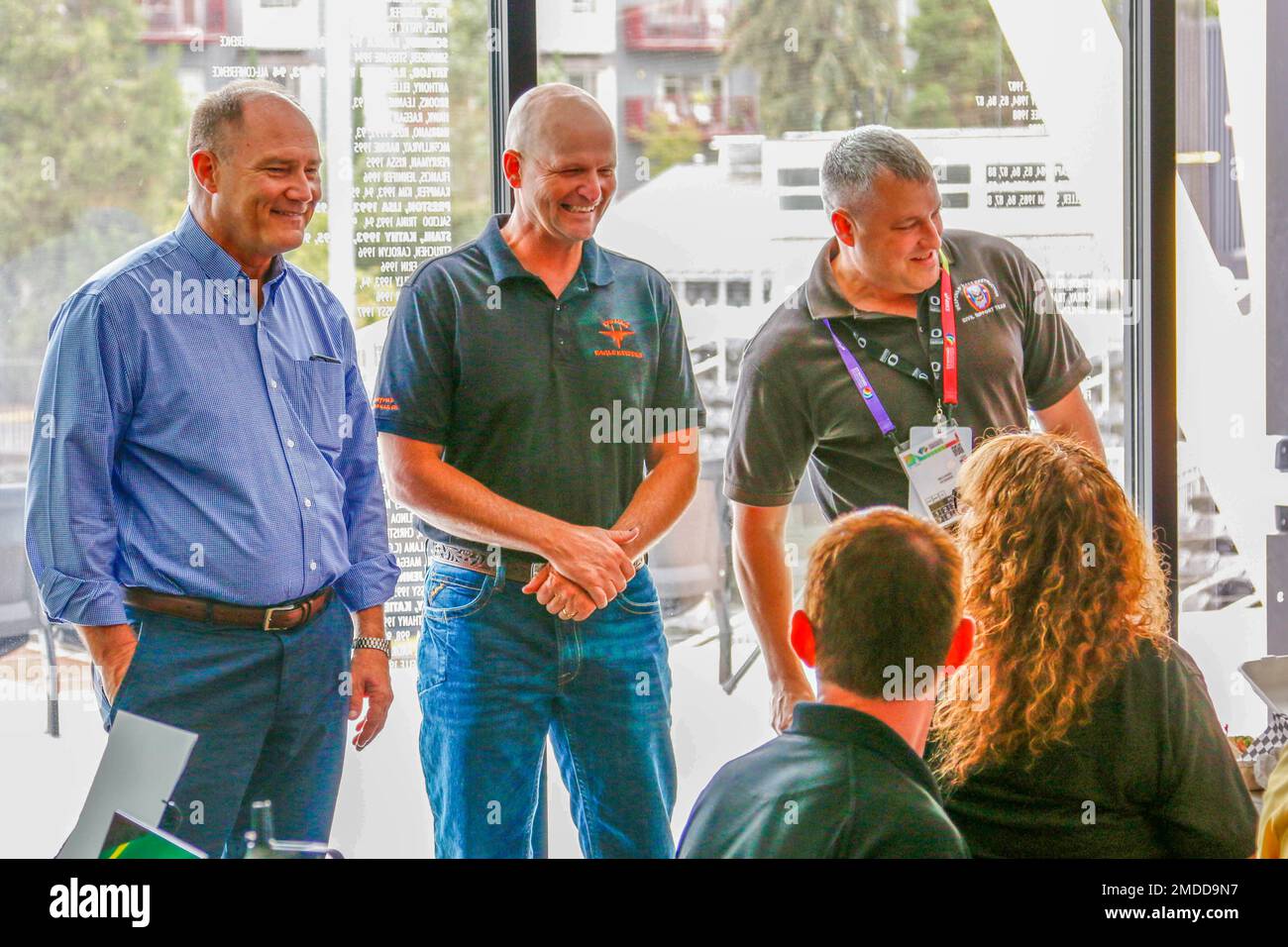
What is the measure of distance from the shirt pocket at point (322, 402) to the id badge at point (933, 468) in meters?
1.23

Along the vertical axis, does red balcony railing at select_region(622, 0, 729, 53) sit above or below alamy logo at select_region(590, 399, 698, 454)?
above

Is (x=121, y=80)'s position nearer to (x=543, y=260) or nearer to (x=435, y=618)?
(x=543, y=260)

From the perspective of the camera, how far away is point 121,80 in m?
2.81

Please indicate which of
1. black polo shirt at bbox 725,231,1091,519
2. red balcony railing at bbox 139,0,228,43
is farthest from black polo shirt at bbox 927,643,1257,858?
red balcony railing at bbox 139,0,228,43

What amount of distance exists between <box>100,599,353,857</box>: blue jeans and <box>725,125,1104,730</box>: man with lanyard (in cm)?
98

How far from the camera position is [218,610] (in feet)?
7.95

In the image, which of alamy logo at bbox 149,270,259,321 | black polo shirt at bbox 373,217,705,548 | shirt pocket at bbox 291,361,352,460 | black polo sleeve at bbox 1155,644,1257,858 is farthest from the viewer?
black polo shirt at bbox 373,217,705,548

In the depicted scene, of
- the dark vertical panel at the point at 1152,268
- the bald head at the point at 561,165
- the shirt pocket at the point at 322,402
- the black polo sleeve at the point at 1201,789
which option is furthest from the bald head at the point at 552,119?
the black polo sleeve at the point at 1201,789

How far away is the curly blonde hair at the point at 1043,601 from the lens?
2189 mm

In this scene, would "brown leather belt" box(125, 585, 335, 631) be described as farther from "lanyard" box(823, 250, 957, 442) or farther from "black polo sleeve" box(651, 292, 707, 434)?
"lanyard" box(823, 250, 957, 442)

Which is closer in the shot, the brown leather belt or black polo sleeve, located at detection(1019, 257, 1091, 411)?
the brown leather belt

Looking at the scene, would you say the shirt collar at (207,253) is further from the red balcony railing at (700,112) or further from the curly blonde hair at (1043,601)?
the curly blonde hair at (1043,601)

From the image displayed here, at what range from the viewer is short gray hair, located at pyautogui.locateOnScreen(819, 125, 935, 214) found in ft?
9.18
